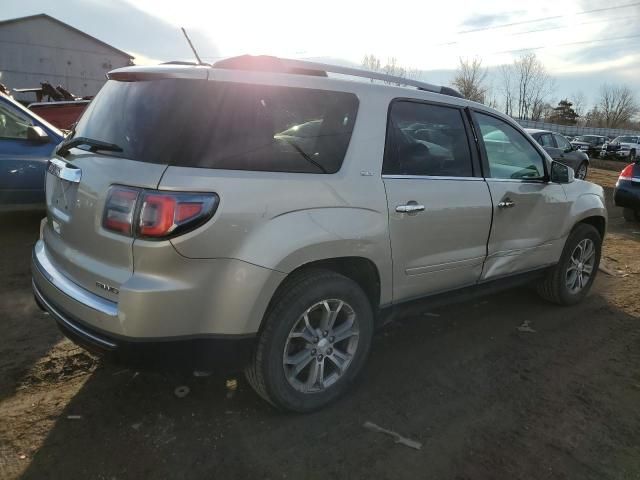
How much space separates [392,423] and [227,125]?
183 centimetres

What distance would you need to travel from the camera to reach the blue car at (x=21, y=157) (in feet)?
18.9

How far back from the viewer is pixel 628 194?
890cm

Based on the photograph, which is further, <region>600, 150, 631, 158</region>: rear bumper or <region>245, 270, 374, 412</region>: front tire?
<region>600, 150, 631, 158</region>: rear bumper

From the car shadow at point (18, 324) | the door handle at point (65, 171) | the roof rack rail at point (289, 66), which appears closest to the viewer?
the door handle at point (65, 171)

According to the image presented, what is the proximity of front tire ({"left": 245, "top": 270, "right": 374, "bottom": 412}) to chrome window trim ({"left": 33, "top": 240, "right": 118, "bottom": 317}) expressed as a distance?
742 mm

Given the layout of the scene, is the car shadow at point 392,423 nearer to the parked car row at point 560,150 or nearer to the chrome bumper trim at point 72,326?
the chrome bumper trim at point 72,326

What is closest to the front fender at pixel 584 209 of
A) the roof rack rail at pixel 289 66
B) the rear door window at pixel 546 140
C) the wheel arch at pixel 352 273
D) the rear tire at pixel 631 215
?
the roof rack rail at pixel 289 66

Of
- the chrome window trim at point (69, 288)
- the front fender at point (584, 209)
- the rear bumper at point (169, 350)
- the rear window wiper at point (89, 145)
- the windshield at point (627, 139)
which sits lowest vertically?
the rear bumper at point (169, 350)

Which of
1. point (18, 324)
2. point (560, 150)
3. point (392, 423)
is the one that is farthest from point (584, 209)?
point (560, 150)

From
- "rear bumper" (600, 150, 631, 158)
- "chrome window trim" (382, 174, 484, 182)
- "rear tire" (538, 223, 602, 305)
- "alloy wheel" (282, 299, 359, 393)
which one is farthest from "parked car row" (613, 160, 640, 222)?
"rear bumper" (600, 150, 631, 158)

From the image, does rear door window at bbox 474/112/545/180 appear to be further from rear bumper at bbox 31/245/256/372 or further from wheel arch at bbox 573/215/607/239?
rear bumper at bbox 31/245/256/372

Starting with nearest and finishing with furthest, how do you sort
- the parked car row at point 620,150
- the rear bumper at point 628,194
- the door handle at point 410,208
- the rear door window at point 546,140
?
the door handle at point 410,208
the rear bumper at point 628,194
the rear door window at point 546,140
the parked car row at point 620,150

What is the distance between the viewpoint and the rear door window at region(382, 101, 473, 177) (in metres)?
3.01

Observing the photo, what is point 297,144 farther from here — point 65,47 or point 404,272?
point 65,47
